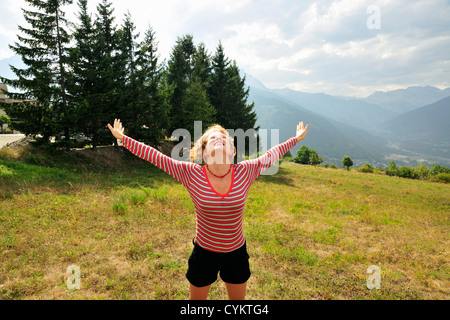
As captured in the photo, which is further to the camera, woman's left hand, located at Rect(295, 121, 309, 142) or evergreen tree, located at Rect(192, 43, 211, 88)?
evergreen tree, located at Rect(192, 43, 211, 88)

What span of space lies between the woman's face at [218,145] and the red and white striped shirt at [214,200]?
0.76 feet

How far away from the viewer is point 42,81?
1382 cm

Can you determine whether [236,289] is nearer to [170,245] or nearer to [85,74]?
[170,245]

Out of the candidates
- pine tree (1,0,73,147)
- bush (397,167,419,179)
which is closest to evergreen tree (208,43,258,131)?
pine tree (1,0,73,147)

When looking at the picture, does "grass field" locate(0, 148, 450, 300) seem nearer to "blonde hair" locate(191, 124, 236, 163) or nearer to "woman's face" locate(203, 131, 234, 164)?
"blonde hair" locate(191, 124, 236, 163)

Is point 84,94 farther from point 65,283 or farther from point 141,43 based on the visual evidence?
point 65,283

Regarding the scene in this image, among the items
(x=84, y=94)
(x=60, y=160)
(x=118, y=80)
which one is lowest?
(x=60, y=160)

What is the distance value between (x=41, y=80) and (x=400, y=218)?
78.4 ft

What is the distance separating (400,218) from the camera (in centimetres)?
1161

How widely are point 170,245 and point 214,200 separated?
508 centimetres

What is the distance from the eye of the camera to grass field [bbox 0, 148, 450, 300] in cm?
480

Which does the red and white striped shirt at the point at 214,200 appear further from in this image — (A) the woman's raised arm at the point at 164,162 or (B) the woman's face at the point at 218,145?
(B) the woman's face at the point at 218,145

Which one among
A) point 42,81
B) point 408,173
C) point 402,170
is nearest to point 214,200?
point 42,81

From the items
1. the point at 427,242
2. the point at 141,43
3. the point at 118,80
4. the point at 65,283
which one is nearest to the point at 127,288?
the point at 65,283
